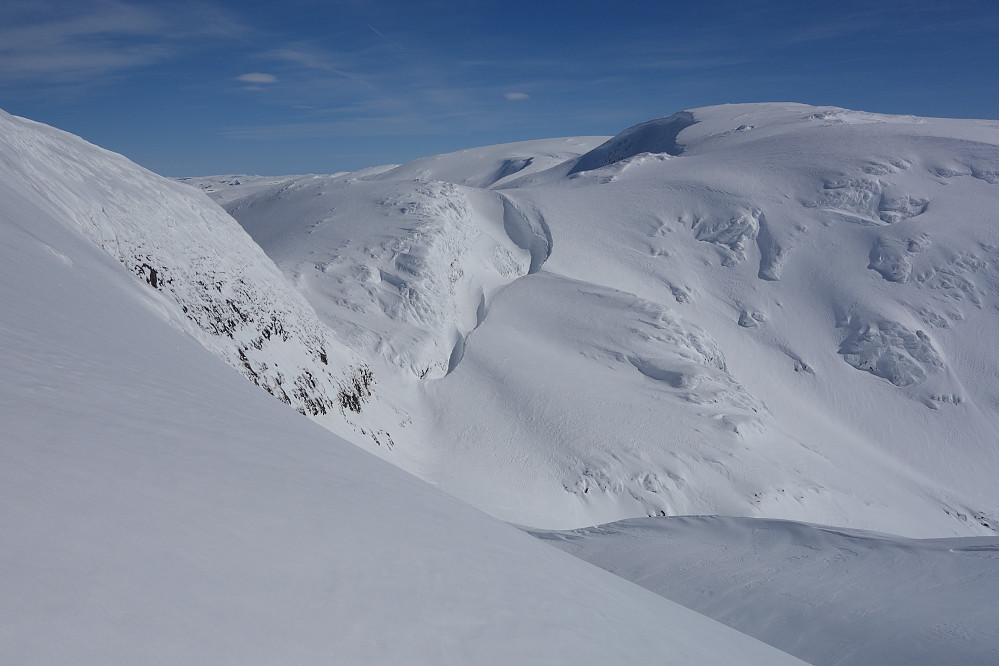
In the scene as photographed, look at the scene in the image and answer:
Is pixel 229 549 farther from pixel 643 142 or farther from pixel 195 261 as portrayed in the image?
pixel 643 142

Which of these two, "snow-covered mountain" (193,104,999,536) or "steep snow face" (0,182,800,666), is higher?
"steep snow face" (0,182,800,666)

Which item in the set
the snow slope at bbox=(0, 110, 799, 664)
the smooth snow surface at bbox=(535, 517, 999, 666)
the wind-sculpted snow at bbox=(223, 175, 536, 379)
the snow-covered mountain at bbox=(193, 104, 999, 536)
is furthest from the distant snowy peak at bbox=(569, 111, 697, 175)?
the snow slope at bbox=(0, 110, 799, 664)

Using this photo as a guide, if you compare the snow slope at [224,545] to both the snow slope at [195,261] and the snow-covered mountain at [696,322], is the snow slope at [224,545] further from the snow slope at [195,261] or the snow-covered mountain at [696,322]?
the snow-covered mountain at [696,322]

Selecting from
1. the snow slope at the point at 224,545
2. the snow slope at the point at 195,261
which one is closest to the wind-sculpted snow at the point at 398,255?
the snow slope at the point at 195,261

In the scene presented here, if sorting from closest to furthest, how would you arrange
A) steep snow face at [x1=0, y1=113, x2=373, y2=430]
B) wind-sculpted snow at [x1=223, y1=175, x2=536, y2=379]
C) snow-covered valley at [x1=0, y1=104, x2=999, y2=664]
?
snow-covered valley at [x1=0, y1=104, x2=999, y2=664] → steep snow face at [x1=0, y1=113, x2=373, y2=430] → wind-sculpted snow at [x1=223, y1=175, x2=536, y2=379]

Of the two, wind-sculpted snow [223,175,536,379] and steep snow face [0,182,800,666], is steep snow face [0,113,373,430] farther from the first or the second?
steep snow face [0,182,800,666]

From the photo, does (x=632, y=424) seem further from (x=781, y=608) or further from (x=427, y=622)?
(x=427, y=622)
